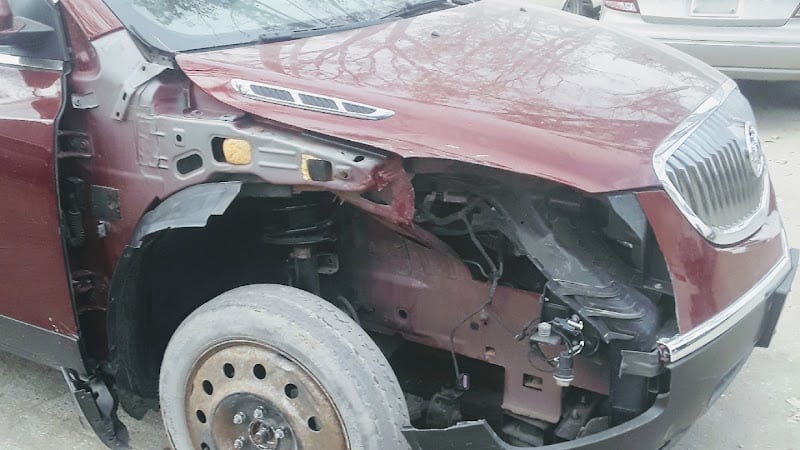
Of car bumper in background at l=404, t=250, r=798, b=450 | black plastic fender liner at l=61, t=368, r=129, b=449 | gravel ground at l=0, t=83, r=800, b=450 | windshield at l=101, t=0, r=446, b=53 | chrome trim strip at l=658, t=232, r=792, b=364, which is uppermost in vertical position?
windshield at l=101, t=0, r=446, b=53

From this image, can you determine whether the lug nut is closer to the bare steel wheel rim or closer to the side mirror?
the bare steel wheel rim

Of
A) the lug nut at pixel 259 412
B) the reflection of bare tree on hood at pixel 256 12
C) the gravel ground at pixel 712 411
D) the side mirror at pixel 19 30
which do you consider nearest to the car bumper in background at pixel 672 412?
the lug nut at pixel 259 412

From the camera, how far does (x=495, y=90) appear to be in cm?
256

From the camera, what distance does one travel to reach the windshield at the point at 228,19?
277cm

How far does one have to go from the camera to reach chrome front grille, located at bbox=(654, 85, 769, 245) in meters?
2.37

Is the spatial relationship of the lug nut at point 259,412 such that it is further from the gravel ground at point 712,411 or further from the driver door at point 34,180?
the gravel ground at point 712,411

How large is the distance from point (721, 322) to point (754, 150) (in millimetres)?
757

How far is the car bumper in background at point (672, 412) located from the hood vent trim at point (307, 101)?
893 millimetres

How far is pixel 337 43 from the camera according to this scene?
296 cm

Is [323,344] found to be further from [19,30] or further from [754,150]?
[754,150]

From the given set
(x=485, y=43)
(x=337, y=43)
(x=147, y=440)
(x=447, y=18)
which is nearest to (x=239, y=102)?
(x=337, y=43)

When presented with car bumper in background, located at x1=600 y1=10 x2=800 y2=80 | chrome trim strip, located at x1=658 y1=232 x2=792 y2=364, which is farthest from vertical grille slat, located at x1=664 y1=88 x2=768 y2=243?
car bumper in background, located at x1=600 y1=10 x2=800 y2=80

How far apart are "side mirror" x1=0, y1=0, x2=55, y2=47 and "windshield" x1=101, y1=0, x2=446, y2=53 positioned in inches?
9.1

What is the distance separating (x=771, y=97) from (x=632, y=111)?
19.5 feet
